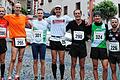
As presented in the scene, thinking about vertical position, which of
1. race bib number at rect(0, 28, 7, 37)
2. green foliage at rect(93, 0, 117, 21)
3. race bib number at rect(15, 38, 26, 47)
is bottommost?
race bib number at rect(15, 38, 26, 47)

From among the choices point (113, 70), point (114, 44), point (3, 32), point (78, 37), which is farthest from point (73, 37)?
point (3, 32)

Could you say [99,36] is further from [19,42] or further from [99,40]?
[19,42]

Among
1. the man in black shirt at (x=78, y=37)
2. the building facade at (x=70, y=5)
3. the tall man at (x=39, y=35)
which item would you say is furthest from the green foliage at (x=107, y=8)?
the man in black shirt at (x=78, y=37)

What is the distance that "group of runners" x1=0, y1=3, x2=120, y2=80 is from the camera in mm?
8570

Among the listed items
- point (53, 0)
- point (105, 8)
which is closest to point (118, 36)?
point (105, 8)

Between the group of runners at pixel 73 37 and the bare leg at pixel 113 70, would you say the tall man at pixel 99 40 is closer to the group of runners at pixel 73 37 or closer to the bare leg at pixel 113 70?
the group of runners at pixel 73 37

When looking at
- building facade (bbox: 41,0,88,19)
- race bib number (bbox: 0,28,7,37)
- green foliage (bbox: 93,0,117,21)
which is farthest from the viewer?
building facade (bbox: 41,0,88,19)

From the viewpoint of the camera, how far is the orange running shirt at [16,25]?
9000mm

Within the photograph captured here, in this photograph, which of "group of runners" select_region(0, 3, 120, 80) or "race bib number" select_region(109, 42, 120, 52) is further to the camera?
"group of runners" select_region(0, 3, 120, 80)

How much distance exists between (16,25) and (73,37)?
55.0 inches

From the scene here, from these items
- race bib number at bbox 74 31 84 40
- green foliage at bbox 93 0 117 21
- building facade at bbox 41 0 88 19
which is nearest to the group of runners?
race bib number at bbox 74 31 84 40

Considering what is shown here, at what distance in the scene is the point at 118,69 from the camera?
8.93 m

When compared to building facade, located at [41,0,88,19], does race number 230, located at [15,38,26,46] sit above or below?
below

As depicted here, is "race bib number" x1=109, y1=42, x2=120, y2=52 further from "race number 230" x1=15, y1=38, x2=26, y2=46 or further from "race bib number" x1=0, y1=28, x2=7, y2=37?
"race bib number" x1=0, y1=28, x2=7, y2=37
